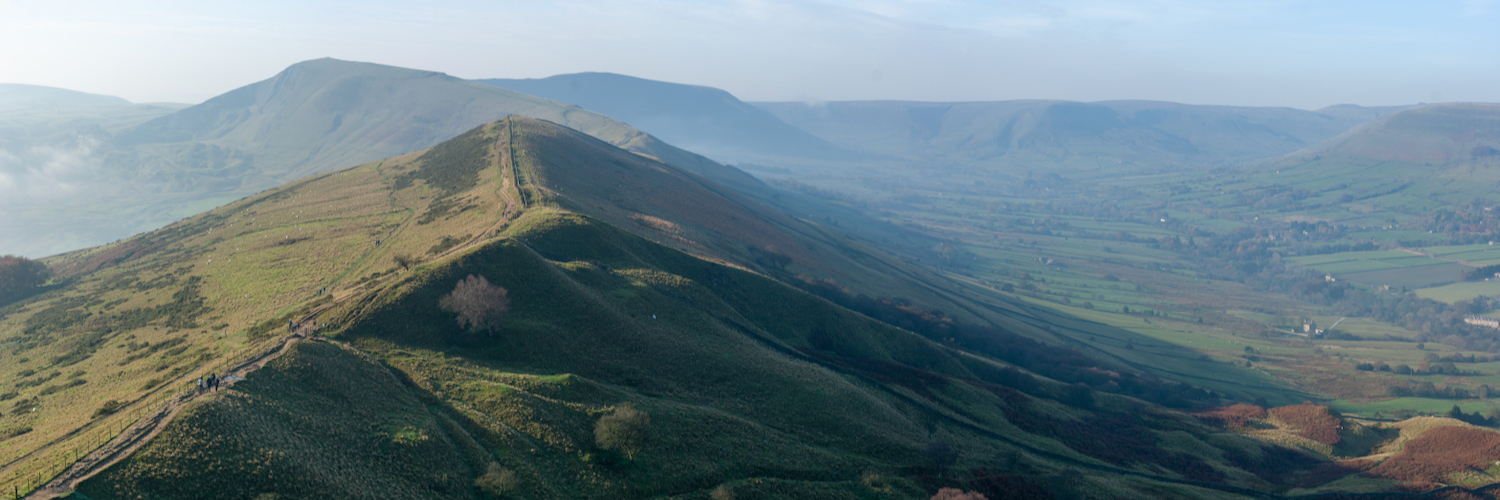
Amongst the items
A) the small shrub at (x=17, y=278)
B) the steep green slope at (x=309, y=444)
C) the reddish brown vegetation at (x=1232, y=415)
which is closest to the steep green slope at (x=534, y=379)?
the steep green slope at (x=309, y=444)

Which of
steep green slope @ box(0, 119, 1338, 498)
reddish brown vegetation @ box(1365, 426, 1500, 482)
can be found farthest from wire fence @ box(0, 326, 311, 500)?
reddish brown vegetation @ box(1365, 426, 1500, 482)

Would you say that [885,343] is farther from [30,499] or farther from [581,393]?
[30,499]

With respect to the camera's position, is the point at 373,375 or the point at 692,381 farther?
the point at 692,381

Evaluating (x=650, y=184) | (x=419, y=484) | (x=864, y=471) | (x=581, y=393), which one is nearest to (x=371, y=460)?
(x=419, y=484)

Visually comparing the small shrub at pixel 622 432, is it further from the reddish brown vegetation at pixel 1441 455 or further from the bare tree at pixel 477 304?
the reddish brown vegetation at pixel 1441 455

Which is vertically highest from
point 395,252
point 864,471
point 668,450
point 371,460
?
point 395,252

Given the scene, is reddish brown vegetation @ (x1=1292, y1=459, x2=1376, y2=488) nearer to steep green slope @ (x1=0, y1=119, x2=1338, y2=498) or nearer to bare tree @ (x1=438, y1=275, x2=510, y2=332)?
steep green slope @ (x1=0, y1=119, x2=1338, y2=498)

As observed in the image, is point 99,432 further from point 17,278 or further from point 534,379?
point 17,278
